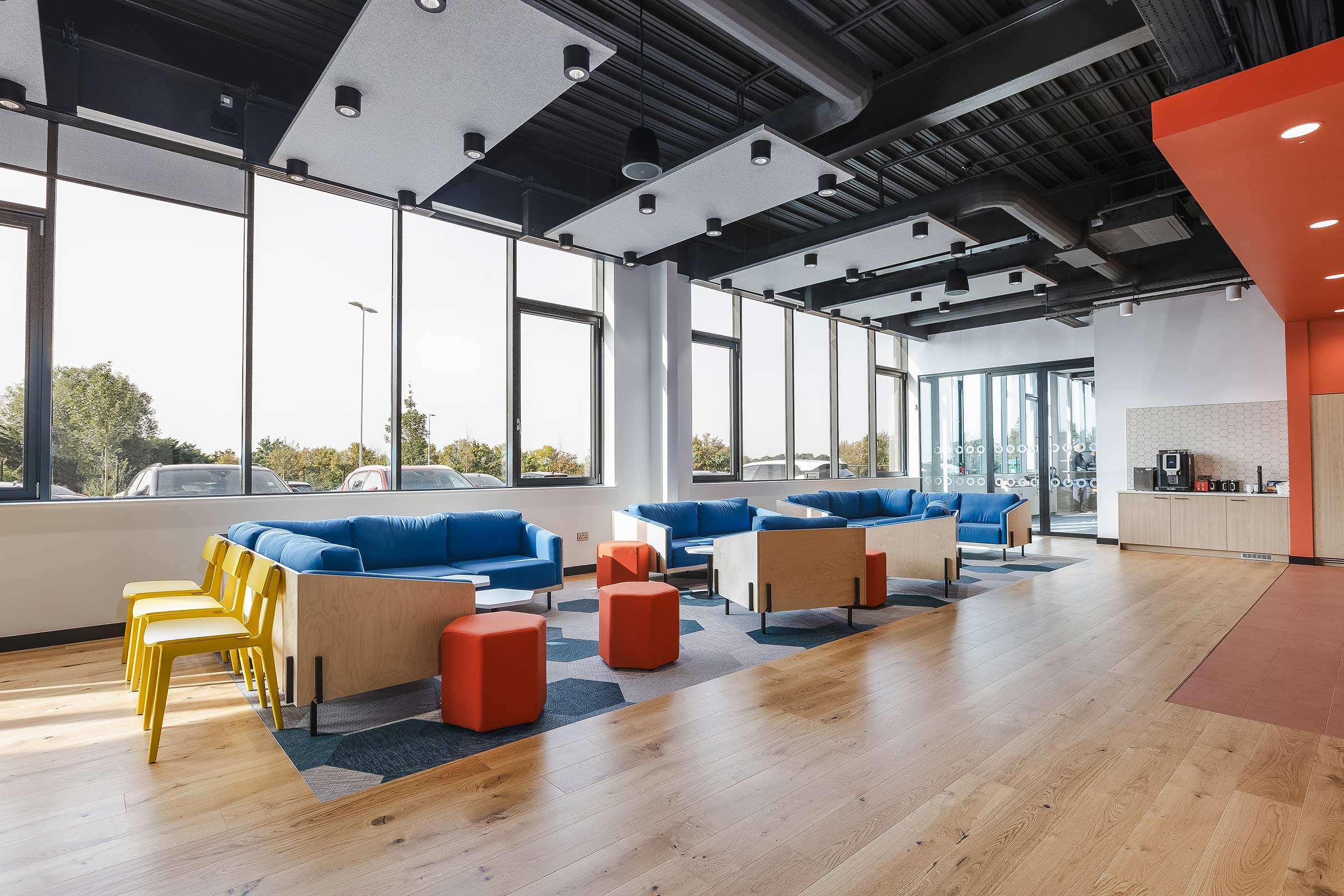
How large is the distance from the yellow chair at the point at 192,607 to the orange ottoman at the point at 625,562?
3175 millimetres

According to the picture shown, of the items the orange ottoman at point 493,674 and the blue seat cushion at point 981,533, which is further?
the blue seat cushion at point 981,533

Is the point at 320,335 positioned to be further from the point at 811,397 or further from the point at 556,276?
the point at 811,397

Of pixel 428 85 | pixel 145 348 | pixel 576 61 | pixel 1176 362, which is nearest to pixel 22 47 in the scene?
pixel 428 85

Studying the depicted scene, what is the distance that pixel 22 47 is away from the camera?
3.67 meters

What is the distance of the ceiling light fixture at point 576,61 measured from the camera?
142 inches

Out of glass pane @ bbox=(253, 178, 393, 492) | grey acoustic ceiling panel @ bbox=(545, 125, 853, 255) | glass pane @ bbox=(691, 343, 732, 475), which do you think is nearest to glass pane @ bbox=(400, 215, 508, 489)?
glass pane @ bbox=(253, 178, 393, 492)

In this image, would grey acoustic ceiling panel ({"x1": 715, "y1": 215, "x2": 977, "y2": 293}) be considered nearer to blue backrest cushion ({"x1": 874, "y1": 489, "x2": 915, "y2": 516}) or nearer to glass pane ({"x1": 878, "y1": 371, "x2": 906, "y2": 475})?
blue backrest cushion ({"x1": 874, "y1": 489, "x2": 915, "y2": 516})

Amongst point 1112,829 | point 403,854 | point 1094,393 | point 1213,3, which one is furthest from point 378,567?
point 1094,393

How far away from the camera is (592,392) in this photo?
819 centimetres

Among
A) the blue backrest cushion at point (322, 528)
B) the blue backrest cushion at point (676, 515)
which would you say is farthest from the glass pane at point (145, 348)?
the blue backrest cushion at point (676, 515)

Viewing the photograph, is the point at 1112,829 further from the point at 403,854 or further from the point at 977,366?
the point at 977,366

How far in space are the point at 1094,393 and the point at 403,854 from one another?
11454mm

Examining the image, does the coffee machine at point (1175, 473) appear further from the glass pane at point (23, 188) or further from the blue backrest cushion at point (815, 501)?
the glass pane at point (23, 188)

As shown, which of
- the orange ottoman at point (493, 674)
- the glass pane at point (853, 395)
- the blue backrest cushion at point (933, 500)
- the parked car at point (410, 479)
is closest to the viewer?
the orange ottoman at point (493, 674)
